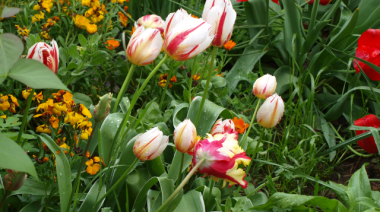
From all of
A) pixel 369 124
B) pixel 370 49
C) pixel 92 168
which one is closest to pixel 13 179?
pixel 92 168

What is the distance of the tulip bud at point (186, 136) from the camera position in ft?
2.35

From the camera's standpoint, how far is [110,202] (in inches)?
40.7

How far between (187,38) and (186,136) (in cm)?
20

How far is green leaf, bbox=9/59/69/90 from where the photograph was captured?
0.44 metres

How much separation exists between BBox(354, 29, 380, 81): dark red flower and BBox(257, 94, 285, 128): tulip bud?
78 cm

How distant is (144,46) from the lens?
70 centimetres

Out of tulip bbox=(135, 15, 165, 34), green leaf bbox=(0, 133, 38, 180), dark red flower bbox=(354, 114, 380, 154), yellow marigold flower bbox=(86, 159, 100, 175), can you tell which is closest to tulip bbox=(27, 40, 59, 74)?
green leaf bbox=(0, 133, 38, 180)

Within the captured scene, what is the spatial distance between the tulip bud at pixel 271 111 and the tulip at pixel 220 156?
0.79 feet

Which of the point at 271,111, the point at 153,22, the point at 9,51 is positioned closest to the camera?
the point at 9,51

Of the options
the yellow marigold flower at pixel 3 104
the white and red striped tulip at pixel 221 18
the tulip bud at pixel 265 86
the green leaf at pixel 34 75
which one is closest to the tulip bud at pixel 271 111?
the tulip bud at pixel 265 86

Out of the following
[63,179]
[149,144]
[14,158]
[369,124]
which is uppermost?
[14,158]

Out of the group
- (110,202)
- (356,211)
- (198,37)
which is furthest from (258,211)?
(198,37)

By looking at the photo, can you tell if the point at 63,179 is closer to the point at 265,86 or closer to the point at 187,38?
the point at 187,38

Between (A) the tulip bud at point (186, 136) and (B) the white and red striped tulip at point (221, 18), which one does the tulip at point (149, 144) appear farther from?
(B) the white and red striped tulip at point (221, 18)
